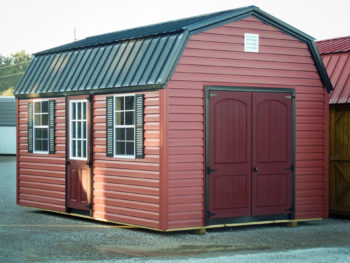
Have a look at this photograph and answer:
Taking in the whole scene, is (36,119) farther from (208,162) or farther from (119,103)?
(208,162)

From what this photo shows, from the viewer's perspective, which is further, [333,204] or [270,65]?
[333,204]

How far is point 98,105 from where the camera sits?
46.6ft

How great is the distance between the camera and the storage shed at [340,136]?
15133 millimetres

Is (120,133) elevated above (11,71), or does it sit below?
below

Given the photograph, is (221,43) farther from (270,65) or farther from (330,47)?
(330,47)

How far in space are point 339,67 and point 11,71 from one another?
87.9 m

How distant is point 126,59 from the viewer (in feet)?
44.8

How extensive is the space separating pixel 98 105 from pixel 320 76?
4.53m

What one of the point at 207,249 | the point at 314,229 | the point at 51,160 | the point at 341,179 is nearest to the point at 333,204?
the point at 341,179

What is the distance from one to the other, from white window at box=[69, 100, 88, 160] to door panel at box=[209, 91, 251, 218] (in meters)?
3.03

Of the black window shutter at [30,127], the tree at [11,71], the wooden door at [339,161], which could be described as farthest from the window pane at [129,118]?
the tree at [11,71]

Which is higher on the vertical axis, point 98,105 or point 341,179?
point 98,105

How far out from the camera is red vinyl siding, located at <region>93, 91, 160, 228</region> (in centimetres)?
1258

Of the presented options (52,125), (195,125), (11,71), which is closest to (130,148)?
(195,125)
